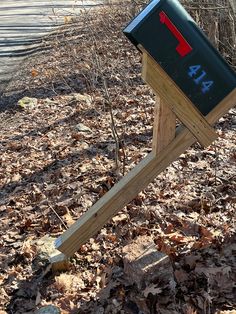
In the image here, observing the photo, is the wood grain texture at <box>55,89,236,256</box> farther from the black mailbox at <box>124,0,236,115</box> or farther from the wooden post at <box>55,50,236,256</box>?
the black mailbox at <box>124,0,236,115</box>

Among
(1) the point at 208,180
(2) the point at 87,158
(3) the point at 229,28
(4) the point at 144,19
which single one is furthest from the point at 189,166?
(3) the point at 229,28

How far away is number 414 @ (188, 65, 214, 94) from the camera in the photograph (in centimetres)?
255

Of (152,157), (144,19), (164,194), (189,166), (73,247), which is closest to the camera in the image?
(144,19)

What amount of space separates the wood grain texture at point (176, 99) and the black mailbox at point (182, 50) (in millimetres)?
38

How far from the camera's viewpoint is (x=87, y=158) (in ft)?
18.0

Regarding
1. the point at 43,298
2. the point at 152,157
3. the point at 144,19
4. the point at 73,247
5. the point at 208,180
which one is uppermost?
the point at 144,19

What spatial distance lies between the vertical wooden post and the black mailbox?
186mm

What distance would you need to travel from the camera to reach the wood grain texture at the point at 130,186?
2814 millimetres

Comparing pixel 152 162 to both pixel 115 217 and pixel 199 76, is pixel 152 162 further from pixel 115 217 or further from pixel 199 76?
pixel 115 217

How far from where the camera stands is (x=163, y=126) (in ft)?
9.13

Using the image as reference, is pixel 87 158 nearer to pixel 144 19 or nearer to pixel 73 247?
pixel 73 247

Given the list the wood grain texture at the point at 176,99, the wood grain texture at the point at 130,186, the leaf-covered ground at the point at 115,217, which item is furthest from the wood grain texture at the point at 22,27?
the wood grain texture at the point at 176,99

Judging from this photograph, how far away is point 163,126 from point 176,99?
213 mm

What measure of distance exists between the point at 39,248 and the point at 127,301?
107 centimetres
